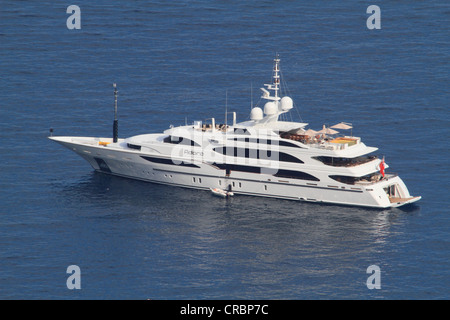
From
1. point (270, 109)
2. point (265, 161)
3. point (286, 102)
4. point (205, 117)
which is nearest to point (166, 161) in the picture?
point (265, 161)

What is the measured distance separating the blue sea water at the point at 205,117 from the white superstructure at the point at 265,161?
1.92m

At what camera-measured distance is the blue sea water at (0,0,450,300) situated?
81375 millimetres

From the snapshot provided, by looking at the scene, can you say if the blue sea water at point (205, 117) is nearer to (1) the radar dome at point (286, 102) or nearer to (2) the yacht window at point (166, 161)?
(2) the yacht window at point (166, 161)

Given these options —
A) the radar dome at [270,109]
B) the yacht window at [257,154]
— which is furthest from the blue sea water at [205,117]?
the radar dome at [270,109]

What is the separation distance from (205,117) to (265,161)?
1896 cm

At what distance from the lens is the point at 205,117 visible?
385 feet

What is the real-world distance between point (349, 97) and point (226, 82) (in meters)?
16.2

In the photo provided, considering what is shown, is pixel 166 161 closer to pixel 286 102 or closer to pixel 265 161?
pixel 265 161

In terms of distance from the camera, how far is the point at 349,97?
123 metres

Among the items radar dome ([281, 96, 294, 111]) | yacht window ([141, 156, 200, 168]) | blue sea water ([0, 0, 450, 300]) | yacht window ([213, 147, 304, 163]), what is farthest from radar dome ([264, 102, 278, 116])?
blue sea water ([0, 0, 450, 300])

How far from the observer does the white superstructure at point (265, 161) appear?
98.1 metres

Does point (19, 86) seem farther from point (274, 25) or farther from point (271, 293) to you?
point (271, 293)

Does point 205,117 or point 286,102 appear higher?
point 205,117

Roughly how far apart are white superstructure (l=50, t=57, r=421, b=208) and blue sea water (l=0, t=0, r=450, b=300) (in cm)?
192
